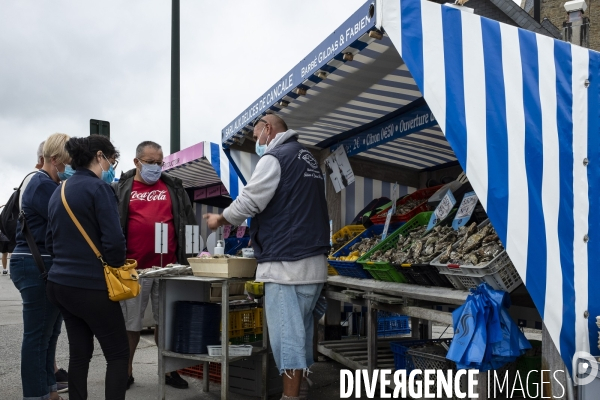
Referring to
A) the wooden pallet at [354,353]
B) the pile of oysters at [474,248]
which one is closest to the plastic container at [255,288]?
the wooden pallet at [354,353]

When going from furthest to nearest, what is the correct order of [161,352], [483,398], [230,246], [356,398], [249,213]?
[230,246], [356,398], [161,352], [249,213], [483,398]

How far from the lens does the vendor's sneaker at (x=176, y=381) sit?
5176mm

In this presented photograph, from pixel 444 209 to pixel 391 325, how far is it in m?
2.69

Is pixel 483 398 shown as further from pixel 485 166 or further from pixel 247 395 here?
pixel 247 395

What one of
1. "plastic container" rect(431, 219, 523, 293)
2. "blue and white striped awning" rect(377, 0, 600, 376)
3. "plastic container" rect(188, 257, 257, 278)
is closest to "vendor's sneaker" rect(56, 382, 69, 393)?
"plastic container" rect(188, 257, 257, 278)

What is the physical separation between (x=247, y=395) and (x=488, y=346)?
8.04 feet

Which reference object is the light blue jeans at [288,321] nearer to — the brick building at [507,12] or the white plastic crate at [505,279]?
the white plastic crate at [505,279]

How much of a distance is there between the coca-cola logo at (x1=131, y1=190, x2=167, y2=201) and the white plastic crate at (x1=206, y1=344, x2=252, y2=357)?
4.69 ft

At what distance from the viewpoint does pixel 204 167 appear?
9.16 metres

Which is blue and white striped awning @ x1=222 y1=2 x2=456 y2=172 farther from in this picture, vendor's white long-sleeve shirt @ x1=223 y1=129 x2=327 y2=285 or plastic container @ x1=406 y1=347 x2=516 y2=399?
plastic container @ x1=406 y1=347 x2=516 y2=399

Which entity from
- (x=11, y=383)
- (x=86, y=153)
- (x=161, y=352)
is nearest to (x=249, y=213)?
(x=86, y=153)

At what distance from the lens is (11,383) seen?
17.2 ft

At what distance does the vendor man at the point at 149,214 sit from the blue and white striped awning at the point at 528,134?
2705 millimetres

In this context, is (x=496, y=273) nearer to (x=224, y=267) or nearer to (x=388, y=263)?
(x=388, y=263)
